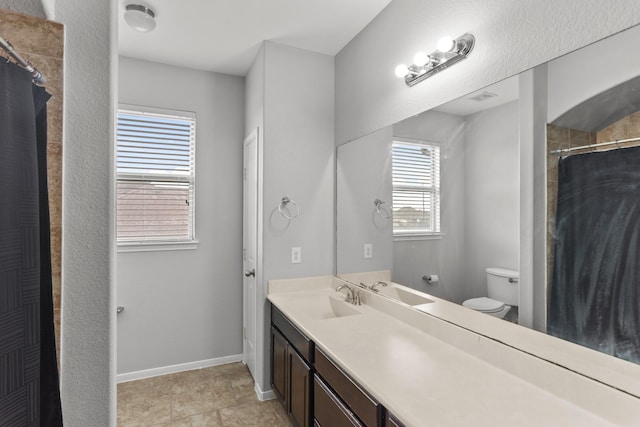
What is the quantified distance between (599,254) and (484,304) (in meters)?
0.53

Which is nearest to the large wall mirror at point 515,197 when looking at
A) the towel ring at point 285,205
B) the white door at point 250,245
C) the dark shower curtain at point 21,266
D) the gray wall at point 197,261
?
the towel ring at point 285,205

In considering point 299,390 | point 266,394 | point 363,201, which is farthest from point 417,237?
point 266,394

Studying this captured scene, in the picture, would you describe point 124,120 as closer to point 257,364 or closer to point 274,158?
point 274,158

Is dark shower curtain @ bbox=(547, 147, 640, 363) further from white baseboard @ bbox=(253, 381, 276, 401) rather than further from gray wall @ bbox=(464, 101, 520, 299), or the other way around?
white baseboard @ bbox=(253, 381, 276, 401)

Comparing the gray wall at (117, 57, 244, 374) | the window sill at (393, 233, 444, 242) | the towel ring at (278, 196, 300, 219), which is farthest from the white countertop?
the gray wall at (117, 57, 244, 374)

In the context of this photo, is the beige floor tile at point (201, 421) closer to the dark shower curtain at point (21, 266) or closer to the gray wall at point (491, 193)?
the dark shower curtain at point (21, 266)

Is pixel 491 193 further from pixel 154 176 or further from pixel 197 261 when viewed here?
pixel 154 176

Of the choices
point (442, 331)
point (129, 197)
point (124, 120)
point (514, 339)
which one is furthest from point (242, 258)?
point (514, 339)

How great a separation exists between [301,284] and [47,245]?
1859 millimetres

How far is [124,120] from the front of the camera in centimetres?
280

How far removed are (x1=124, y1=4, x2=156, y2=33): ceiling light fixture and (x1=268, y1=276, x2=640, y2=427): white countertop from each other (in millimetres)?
2199

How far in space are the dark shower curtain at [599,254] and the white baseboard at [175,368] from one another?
2808 millimetres

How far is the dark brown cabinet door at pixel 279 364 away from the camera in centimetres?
220

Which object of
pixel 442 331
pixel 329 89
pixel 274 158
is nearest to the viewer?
pixel 442 331
